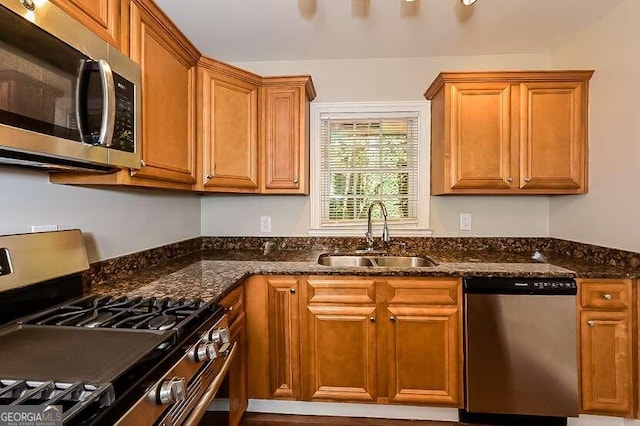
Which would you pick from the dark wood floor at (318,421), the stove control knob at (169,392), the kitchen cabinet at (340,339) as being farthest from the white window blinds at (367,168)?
the stove control knob at (169,392)

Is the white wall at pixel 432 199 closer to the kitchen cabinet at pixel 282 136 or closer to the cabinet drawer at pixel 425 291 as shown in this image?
the kitchen cabinet at pixel 282 136

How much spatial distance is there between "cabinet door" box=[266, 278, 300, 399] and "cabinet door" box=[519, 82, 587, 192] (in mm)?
1714

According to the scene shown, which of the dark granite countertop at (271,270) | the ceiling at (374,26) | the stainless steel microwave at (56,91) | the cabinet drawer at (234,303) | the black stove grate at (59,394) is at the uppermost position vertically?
the ceiling at (374,26)

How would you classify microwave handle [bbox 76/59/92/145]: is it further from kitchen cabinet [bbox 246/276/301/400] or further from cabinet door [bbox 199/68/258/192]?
kitchen cabinet [bbox 246/276/301/400]

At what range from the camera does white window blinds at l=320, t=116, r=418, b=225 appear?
2.79 meters

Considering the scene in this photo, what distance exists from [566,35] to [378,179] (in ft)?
5.25

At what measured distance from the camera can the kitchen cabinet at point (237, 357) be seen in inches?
65.3

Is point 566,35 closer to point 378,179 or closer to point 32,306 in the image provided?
point 378,179

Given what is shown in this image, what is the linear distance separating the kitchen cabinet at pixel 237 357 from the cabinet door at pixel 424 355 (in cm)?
82

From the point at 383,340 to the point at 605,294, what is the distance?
3.97 ft

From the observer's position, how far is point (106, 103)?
43.4 inches

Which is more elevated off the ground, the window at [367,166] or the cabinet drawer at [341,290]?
the window at [367,166]

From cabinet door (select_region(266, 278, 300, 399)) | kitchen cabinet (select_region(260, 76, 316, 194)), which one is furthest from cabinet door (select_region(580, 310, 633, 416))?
kitchen cabinet (select_region(260, 76, 316, 194))

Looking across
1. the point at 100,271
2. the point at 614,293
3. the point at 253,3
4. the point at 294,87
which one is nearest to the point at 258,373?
the point at 100,271
